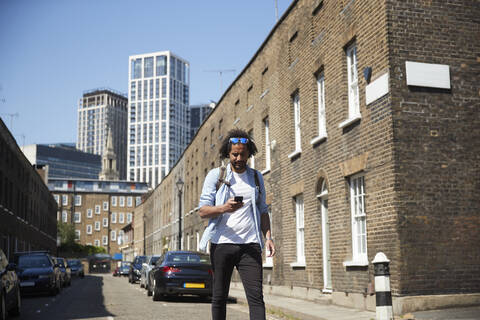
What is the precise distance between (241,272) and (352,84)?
9.54 metres

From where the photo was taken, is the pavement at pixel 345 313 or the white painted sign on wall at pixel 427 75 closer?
the pavement at pixel 345 313

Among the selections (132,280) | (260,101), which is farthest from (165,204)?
(260,101)

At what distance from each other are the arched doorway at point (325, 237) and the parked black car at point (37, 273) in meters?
9.73

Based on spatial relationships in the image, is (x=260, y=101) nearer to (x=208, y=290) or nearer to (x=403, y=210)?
(x=208, y=290)

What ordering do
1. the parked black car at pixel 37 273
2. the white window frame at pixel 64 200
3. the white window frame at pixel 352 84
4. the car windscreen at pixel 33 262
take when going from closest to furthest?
the white window frame at pixel 352 84 < the parked black car at pixel 37 273 < the car windscreen at pixel 33 262 < the white window frame at pixel 64 200

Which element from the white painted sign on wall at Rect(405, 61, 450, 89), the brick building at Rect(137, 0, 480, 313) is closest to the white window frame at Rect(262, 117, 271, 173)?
the brick building at Rect(137, 0, 480, 313)

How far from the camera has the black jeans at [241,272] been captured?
17.3 ft

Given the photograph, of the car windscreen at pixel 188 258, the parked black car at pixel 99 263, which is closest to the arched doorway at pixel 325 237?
the car windscreen at pixel 188 258

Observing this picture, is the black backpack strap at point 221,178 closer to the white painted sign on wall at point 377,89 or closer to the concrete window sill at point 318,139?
the white painted sign on wall at point 377,89

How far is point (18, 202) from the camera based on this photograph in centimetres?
4266

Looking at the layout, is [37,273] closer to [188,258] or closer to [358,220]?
[188,258]

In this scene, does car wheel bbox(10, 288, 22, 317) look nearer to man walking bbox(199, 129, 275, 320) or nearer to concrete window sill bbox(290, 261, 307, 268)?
concrete window sill bbox(290, 261, 307, 268)

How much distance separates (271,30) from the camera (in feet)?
69.7

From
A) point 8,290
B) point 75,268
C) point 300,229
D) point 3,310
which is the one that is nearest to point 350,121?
point 300,229
